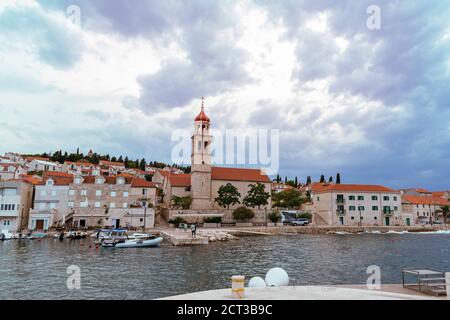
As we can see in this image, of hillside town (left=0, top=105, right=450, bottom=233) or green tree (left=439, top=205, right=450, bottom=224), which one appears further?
green tree (left=439, top=205, right=450, bottom=224)

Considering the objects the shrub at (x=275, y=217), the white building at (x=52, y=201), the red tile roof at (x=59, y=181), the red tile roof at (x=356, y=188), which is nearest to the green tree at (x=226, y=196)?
the shrub at (x=275, y=217)

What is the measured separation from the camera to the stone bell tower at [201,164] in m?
74.9

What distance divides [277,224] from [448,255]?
40700 millimetres

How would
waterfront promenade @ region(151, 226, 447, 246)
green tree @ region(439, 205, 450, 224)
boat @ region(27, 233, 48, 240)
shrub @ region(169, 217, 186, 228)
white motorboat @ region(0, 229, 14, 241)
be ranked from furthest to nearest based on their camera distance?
green tree @ region(439, 205, 450, 224) < shrub @ region(169, 217, 186, 228) < boat @ region(27, 233, 48, 240) < white motorboat @ region(0, 229, 14, 241) < waterfront promenade @ region(151, 226, 447, 246)

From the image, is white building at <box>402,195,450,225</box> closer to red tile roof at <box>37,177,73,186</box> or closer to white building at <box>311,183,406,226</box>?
white building at <box>311,183,406,226</box>

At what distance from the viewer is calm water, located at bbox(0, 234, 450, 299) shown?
17.5 meters

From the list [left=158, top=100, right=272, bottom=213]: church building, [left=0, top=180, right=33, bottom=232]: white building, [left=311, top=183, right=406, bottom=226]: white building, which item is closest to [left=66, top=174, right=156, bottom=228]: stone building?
[left=0, top=180, right=33, bottom=232]: white building

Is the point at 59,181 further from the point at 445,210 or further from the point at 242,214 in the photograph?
the point at 445,210

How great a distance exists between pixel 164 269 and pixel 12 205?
1663 inches

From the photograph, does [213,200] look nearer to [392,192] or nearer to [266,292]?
[392,192]

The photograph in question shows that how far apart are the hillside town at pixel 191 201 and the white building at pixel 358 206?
0.23 m

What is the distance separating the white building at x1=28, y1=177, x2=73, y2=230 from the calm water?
22.0m

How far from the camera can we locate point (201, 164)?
251 feet
